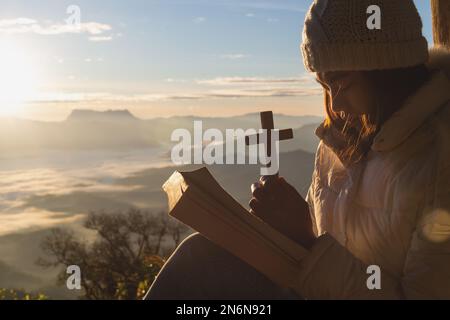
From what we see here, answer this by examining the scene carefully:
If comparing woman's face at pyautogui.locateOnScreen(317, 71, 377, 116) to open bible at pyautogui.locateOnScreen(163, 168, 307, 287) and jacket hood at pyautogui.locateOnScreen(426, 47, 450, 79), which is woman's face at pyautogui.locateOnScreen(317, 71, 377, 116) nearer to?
jacket hood at pyautogui.locateOnScreen(426, 47, 450, 79)

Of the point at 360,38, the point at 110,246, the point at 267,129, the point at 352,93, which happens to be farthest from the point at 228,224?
the point at 110,246

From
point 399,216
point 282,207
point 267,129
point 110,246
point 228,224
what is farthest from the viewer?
point 110,246

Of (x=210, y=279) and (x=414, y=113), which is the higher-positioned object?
(x=414, y=113)

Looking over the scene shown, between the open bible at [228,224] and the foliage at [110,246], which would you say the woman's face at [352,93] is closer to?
the open bible at [228,224]

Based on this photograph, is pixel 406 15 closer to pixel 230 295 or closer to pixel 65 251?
pixel 230 295

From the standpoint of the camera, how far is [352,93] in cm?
309

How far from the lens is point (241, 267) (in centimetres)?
292

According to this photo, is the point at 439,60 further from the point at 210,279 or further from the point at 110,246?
the point at 110,246

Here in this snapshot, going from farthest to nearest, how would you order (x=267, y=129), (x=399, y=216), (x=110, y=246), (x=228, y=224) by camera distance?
(x=110, y=246), (x=267, y=129), (x=399, y=216), (x=228, y=224)

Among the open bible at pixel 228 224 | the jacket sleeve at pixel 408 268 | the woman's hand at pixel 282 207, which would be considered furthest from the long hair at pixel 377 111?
the open bible at pixel 228 224

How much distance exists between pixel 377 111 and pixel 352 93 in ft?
0.46

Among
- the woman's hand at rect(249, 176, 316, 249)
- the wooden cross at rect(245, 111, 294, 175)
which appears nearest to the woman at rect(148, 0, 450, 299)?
the woman's hand at rect(249, 176, 316, 249)

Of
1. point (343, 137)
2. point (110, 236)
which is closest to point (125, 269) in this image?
point (110, 236)

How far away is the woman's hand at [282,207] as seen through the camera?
2.77 m
